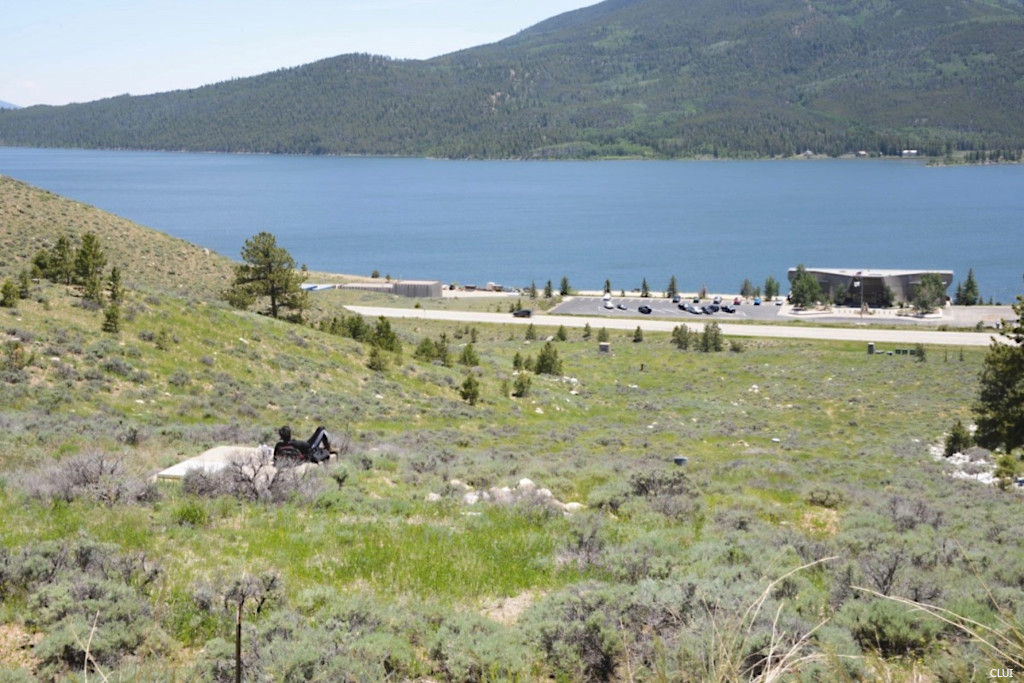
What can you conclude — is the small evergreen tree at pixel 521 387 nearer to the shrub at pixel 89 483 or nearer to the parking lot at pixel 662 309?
the shrub at pixel 89 483

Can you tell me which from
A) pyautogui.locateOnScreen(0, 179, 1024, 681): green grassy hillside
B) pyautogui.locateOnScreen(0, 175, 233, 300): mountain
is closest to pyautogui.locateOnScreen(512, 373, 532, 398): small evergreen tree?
pyautogui.locateOnScreen(0, 179, 1024, 681): green grassy hillside

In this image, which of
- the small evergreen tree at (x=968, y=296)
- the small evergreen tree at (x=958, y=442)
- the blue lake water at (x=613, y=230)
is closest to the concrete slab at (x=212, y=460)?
the small evergreen tree at (x=958, y=442)

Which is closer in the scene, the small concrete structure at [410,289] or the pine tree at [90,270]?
the pine tree at [90,270]

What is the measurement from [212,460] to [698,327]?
150 feet

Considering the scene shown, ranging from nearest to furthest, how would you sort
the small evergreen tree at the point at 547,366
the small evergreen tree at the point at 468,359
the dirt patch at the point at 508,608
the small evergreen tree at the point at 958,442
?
1. the dirt patch at the point at 508,608
2. the small evergreen tree at the point at 958,442
3. the small evergreen tree at the point at 468,359
4. the small evergreen tree at the point at 547,366

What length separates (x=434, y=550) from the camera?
7.48 meters

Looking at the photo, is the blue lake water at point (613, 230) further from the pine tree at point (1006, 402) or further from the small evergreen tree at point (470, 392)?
the pine tree at point (1006, 402)

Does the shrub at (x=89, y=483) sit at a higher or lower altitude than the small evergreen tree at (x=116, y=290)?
lower

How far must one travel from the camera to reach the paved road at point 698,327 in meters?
48.6

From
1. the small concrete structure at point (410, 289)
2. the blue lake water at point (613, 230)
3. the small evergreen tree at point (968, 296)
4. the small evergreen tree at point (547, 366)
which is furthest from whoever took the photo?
the blue lake water at point (613, 230)

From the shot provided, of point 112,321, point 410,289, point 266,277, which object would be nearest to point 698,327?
point 410,289

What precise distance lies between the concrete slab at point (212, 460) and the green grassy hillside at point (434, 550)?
48cm

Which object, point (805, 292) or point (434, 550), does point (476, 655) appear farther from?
point (805, 292)

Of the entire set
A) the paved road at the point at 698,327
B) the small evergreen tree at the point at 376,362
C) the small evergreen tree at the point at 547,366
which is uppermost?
the small evergreen tree at the point at 376,362
